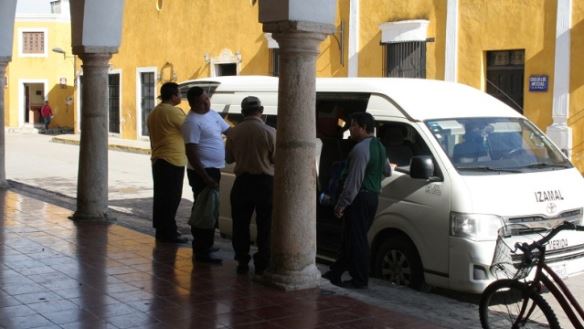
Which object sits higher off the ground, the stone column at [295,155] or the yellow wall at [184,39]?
the yellow wall at [184,39]

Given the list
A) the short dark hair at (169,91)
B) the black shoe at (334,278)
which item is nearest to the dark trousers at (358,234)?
the black shoe at (334,278)

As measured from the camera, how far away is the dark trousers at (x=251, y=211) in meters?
7.21

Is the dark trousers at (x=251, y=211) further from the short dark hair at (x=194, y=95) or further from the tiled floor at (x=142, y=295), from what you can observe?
the short dark hair at (x=194, y=95)

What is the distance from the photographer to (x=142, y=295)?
654cm

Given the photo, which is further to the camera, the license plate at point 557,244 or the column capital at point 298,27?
the license plate at point 557,244

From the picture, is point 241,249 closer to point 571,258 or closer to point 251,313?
point 251,313

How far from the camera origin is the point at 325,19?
6.82 metres

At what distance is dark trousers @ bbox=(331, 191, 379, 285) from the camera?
7.05 m

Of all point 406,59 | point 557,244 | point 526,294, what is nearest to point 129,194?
point 406,59

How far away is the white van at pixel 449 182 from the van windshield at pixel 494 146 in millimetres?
11

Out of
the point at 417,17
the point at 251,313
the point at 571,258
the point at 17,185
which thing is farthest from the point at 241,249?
the point at 417,17

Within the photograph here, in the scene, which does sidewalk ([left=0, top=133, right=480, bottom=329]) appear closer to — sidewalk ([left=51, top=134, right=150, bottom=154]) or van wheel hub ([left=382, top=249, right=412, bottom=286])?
van wheel hub ([left=382, top=249, right=412, bottom=286])

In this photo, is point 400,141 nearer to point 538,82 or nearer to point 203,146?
point 203,146

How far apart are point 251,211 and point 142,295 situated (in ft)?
4.34
